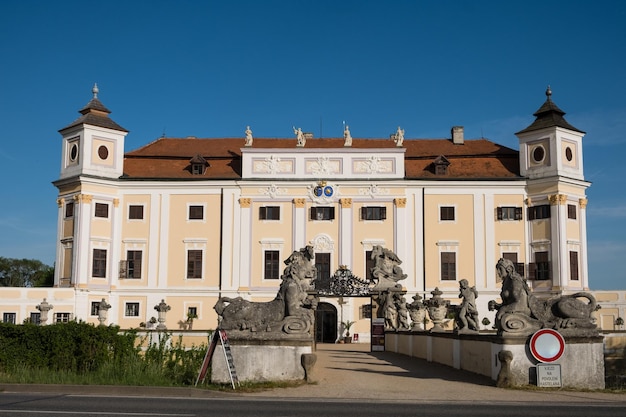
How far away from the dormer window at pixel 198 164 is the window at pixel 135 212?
4.28 metres

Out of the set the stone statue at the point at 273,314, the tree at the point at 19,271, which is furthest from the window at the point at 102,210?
the tree at the point at 19,271

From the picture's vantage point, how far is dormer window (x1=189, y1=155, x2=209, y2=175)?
52625 mm

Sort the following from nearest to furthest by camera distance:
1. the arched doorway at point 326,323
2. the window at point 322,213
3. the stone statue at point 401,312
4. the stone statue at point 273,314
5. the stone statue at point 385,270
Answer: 1. the stone statue at point 273,314
2. the stone statue at point 401,312
3. the stone statue at point 385,270
4. the arched doorway at point 326,323
5. the window at point 322,213

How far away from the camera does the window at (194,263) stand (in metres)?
51.2

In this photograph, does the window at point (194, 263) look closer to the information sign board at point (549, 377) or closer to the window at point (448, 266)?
the window at point (448, 266)

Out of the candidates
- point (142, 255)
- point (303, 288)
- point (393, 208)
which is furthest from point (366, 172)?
point (303, 288)

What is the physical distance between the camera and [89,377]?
1647 centimetres

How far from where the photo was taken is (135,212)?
51.9m

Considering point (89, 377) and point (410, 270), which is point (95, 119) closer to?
point (410, 270)

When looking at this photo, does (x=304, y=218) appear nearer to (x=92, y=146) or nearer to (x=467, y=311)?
(x=92, y=146)

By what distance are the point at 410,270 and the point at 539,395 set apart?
116 ft

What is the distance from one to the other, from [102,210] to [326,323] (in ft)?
53.5

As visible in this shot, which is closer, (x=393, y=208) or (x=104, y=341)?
(x=104, y=341)

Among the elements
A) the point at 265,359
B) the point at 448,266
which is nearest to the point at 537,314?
the point at 265,359
